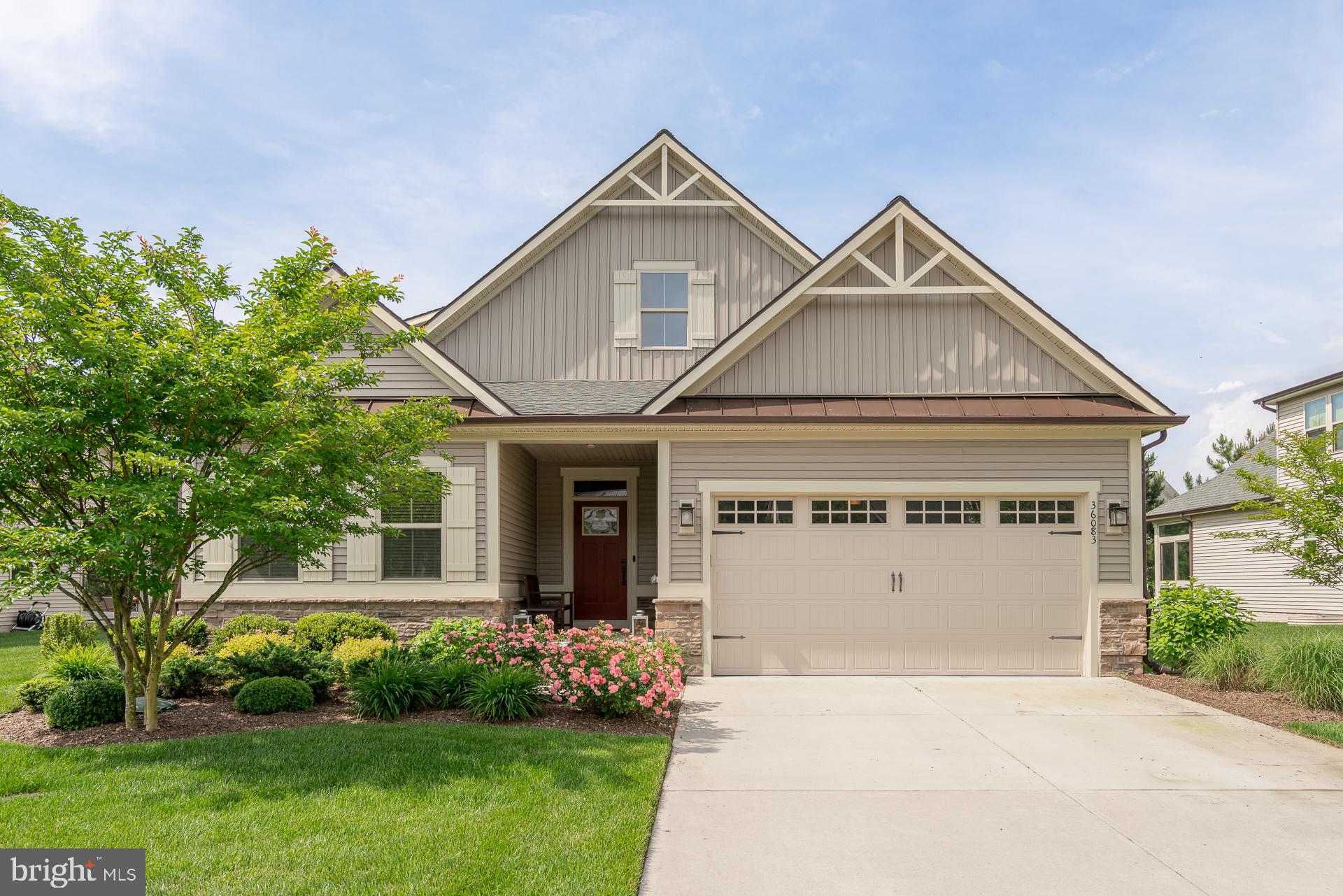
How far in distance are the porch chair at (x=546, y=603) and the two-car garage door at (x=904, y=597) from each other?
2.94 metres

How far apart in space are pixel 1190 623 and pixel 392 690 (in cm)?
925

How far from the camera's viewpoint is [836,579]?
34.4 feet

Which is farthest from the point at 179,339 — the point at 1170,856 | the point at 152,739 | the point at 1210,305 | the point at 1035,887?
the point at 1210,305

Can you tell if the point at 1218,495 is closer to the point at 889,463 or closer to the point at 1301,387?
the point at 1301,387

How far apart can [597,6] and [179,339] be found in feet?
19.7

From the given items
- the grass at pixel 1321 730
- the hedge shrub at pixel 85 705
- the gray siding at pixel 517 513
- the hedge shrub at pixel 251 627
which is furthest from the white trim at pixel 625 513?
the grass at pixel 1321 730

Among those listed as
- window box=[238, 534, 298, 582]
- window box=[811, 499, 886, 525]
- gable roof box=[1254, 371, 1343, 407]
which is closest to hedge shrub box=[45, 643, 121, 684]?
window box=[238, 534, 298, 582]

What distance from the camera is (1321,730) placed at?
7.59 metres

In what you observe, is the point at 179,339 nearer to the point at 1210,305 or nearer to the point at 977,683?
the point at 977,683

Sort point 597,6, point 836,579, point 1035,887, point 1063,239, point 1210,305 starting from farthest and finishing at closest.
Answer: point 1210,305, point 1063,239, point 836,579, point 597,6, point 1035,887

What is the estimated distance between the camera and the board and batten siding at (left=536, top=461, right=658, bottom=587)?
13.7m

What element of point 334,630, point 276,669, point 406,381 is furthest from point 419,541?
point 276,669

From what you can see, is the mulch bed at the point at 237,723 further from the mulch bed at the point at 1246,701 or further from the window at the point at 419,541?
the mulch bed at the point at 1246,701

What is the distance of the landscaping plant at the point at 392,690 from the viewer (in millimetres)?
7586
